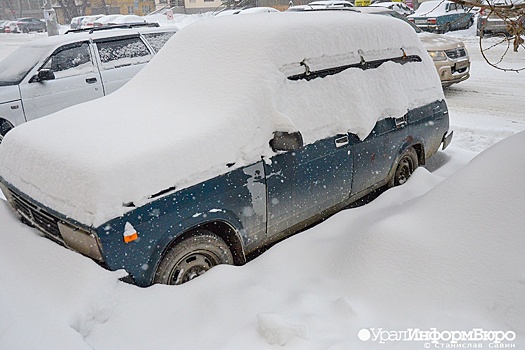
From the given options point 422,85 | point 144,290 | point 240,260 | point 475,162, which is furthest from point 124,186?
point 422,85

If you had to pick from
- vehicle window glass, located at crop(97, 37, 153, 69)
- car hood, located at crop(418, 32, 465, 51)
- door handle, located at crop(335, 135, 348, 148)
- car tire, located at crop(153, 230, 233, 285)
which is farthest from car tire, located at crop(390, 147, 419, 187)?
car hood, located at crop(418, 32, 465, 51)

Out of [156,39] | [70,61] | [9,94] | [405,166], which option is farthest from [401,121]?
[9,94]

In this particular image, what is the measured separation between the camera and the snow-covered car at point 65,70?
6910 millimetres

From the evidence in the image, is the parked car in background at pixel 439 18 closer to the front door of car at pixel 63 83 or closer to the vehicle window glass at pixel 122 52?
the vehicle window glass at pixel 122 52

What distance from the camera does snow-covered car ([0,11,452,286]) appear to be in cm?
286

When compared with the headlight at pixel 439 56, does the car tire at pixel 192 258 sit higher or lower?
lower

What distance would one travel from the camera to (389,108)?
14.3 ft

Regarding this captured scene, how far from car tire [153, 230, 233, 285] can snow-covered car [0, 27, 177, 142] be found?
5.07 meters

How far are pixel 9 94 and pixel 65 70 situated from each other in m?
0.95

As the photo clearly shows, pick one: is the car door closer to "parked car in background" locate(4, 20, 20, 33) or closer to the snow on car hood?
the snow on car hood

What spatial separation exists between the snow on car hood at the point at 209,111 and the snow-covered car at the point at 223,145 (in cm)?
1

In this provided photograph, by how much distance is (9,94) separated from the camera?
680cm

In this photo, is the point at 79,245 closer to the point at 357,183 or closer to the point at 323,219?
the point at 323,219

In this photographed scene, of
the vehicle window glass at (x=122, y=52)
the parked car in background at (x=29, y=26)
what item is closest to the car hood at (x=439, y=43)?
the vehicle window glass at (x=122, y=52)
